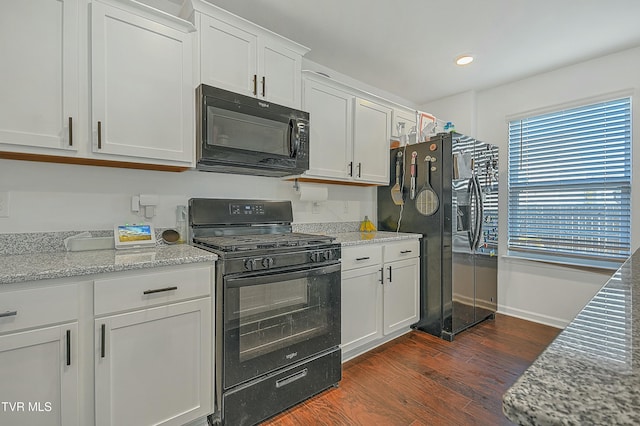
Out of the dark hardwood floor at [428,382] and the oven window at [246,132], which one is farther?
the oven window at [246,132]

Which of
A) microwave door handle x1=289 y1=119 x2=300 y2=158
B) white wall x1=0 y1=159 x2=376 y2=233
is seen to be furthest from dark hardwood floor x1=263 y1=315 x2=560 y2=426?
microwave door handle x1=289 y1=119 x2=300 y2=158

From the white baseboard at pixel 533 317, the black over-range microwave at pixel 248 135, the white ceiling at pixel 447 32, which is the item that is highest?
the white ceiling at pixel 447 32

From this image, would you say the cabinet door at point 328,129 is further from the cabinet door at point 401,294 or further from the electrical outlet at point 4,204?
the electrical outlet at point 4,204

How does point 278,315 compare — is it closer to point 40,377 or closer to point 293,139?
point 40,377

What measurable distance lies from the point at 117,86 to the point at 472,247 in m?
3.08

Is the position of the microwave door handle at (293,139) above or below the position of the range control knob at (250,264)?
above

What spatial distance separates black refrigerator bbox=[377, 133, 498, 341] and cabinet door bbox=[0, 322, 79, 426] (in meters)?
2.63

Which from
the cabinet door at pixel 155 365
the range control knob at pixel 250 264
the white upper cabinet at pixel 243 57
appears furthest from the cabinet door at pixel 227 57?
the cabinet door at pixel 155 365

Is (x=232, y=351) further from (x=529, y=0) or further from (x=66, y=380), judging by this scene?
(x=529, y=0)

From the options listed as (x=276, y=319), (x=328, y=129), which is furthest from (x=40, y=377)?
(x=328, y=129)

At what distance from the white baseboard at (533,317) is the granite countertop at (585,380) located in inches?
124

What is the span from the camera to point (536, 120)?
3.25 metres

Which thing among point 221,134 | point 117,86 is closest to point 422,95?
point 221,134

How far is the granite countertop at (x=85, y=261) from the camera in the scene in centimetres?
122
